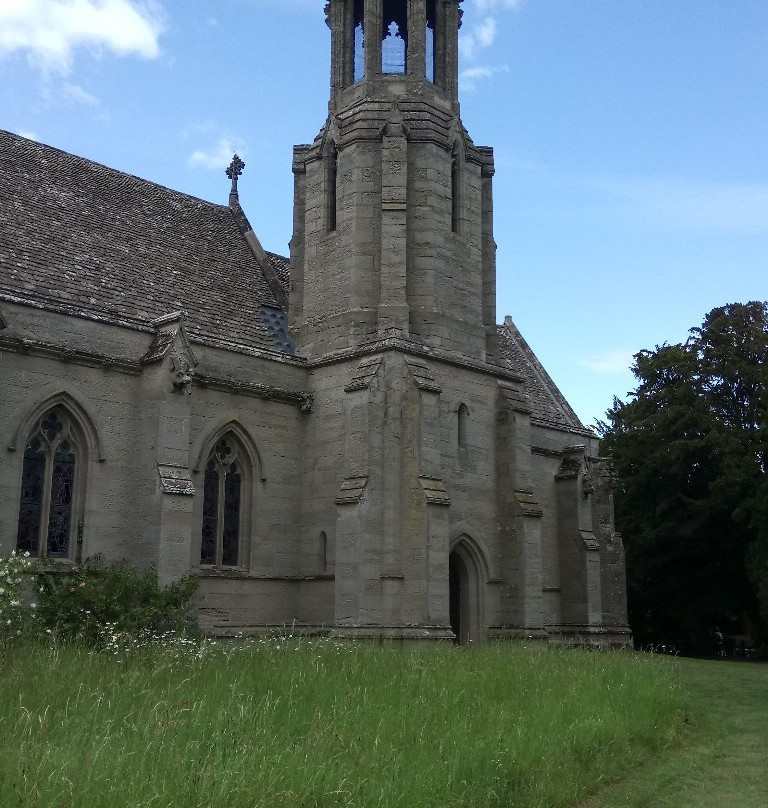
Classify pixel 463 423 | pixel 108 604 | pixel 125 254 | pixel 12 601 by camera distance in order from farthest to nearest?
pixel 125 254 < pixel 463 423 < pixel 108 604 < pixel 12 601

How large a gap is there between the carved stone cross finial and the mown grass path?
20.8 m

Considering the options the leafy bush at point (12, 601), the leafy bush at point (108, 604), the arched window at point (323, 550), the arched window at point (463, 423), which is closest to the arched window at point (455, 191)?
the arched window at point (463, 423)

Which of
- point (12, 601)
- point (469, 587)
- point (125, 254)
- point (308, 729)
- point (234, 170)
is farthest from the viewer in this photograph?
point (234, 170)

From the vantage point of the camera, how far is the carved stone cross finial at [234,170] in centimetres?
3003

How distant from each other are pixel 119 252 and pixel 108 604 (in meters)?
10.3

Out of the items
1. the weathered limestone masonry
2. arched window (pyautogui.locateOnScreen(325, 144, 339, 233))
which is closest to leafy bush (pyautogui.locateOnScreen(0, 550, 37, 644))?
the weathered limestone masonry

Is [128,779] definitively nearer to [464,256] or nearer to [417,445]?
[417,445]

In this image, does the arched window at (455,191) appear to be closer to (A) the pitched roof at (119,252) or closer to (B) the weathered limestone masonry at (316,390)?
(B) the weathered limestone masonry at (316,390)

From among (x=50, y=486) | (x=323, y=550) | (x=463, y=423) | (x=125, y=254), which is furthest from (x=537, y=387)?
(x=50, y=486)

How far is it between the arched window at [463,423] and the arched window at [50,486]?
28.9 ft

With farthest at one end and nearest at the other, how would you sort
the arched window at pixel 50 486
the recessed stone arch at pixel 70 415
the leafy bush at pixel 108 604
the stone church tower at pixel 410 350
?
1. the stone church tower at pixel 410 350
2. the arched window at pixel 50 486
3. the recessed stone arch at pixel 70 415
4. the leafy bush at pixel 108 604

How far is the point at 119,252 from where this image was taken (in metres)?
23.0

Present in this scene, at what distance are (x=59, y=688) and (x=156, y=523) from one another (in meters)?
9.23

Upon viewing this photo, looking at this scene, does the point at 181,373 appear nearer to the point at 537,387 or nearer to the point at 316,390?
the point at 316,390
